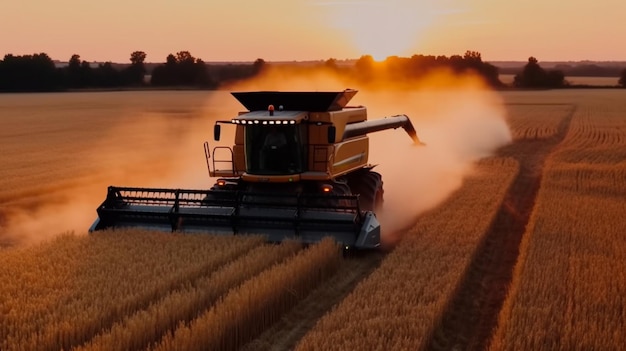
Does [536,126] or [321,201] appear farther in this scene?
[536,126]

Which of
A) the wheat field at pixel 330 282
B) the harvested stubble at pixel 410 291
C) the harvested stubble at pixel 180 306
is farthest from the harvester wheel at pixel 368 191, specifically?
the harvested stubble at pixel 180 306

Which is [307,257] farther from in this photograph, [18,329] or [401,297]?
[18,329]

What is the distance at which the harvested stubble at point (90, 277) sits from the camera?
6.04m

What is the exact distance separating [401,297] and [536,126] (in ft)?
95.3

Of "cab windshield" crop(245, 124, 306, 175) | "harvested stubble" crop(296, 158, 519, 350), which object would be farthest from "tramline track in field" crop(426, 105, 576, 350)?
"cab windshield" crop(245, 124, 306, 175)

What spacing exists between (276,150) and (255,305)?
168 inches

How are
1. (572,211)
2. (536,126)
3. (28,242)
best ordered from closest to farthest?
(28,242)
(572,211)
(536,126)

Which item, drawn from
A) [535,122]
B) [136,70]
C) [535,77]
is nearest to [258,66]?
→ [535,122]

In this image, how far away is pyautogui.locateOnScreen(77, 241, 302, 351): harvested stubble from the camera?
19.0 ft

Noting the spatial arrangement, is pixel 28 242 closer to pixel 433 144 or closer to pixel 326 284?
pixel 326 284

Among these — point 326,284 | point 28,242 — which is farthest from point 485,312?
point 28,242

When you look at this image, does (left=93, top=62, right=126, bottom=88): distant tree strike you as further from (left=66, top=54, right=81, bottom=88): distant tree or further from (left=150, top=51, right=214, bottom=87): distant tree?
(left=150, top=51, right=214, bottom=87): distant tree

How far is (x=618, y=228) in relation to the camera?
36.3ft

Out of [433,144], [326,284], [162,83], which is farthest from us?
[162,83]
